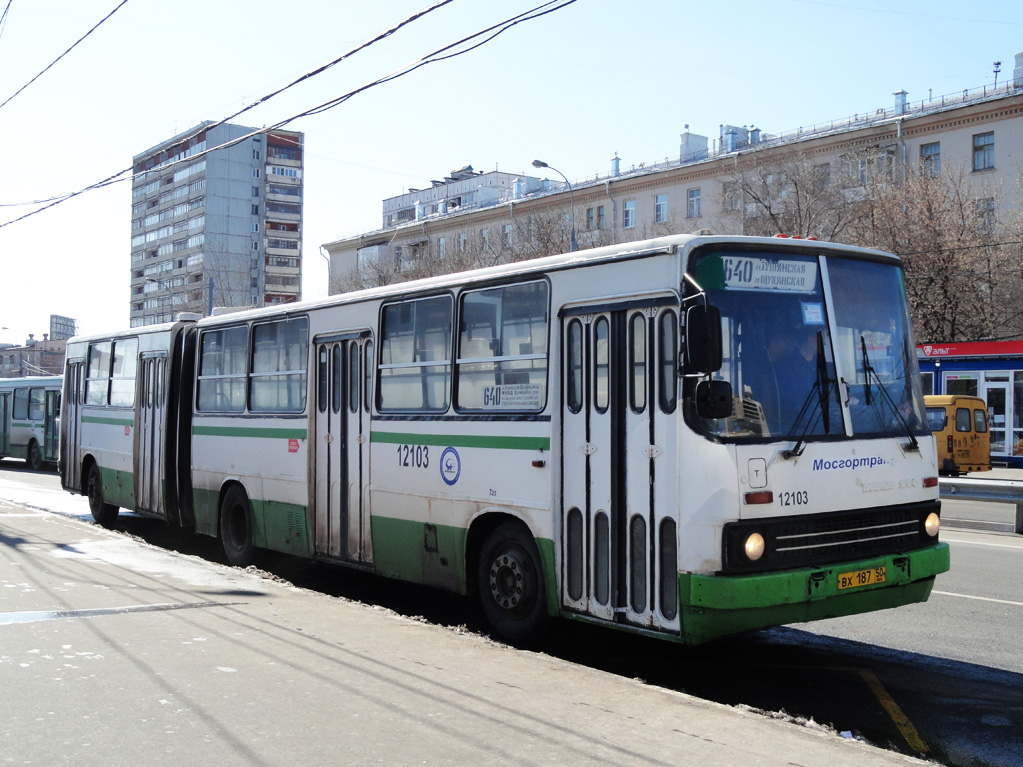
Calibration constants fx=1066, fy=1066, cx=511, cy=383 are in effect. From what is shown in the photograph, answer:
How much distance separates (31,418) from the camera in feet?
116

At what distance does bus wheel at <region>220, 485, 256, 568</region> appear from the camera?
12.4 meters

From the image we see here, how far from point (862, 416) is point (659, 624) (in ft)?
6.52

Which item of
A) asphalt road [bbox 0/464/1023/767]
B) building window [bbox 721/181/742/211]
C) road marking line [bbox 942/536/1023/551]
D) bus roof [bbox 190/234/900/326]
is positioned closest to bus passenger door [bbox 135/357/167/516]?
asphalt road [bbox 0/464/1023/767]

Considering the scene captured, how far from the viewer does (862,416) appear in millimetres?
7250

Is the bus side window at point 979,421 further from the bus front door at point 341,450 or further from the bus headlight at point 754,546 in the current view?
the bus headlight at point 754,546

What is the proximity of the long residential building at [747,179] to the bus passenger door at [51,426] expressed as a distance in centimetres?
1844

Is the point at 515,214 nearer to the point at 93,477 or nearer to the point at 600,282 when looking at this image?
the point at 93,477

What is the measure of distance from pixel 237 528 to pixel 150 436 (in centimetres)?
315

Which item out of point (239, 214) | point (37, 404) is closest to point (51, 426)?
point (37, 404)

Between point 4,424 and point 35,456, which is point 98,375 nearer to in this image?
point 35,456

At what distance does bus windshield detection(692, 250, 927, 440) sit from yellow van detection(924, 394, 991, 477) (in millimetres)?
23911

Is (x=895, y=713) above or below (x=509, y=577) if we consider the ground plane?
below

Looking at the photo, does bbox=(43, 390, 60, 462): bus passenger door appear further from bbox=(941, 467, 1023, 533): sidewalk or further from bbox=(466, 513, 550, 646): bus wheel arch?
bbox=(466, 513, 550, 646): bus wheel arch

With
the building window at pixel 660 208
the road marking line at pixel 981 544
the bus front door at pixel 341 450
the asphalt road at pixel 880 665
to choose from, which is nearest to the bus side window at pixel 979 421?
the road marking line at pixel 981 544
